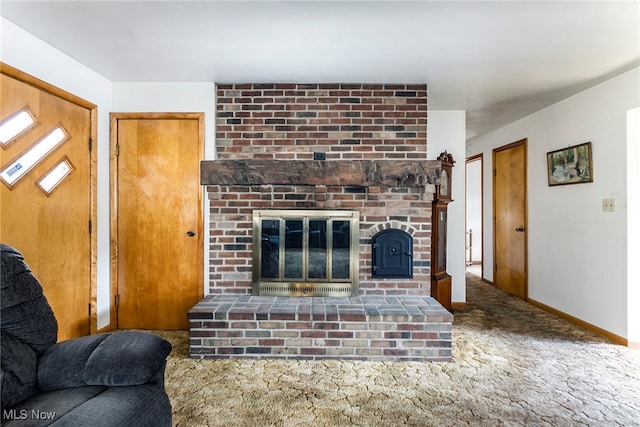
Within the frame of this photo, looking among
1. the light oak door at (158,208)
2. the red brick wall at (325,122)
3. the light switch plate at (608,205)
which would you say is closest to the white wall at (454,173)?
the red brick wall at (325,122)

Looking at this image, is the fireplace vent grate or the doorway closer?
the fireplace vent grate

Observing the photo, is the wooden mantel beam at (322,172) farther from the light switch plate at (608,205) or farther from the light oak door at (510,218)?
the light oak door at (510,218)

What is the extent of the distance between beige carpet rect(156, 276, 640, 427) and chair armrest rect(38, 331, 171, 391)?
61cm

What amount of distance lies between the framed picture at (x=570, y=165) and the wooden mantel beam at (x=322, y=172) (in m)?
1.54

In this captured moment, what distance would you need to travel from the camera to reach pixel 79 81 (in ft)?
8.32

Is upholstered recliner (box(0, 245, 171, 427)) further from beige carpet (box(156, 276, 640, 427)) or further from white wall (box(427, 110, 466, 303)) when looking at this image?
white wall (box(427, 110, 466, 303))

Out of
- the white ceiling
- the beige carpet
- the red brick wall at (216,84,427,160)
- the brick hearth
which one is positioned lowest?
the beige carpet

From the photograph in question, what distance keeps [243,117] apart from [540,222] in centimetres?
348

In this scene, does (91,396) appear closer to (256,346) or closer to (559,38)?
(256,346)

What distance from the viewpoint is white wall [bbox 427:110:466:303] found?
3568 millimetres

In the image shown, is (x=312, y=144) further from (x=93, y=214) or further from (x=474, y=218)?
(x=474, y=218)

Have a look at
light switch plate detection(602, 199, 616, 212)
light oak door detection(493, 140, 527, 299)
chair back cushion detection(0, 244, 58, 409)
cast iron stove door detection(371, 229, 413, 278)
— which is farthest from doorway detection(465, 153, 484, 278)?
chair back cushion detection(0, 244, 58, 409)

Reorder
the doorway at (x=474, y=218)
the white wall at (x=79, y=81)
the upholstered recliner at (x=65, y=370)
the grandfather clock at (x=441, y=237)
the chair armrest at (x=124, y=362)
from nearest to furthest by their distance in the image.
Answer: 1. the upholstered recliner at (x=65, y=370)
2. the chair armrest at (x=124, y=362)
3. the white wall at (x=79, y=81)
4. the grandfather clock at (x=441, y=237)
5. the doorway at (x=474, y=218)

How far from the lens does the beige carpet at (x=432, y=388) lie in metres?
1.73
